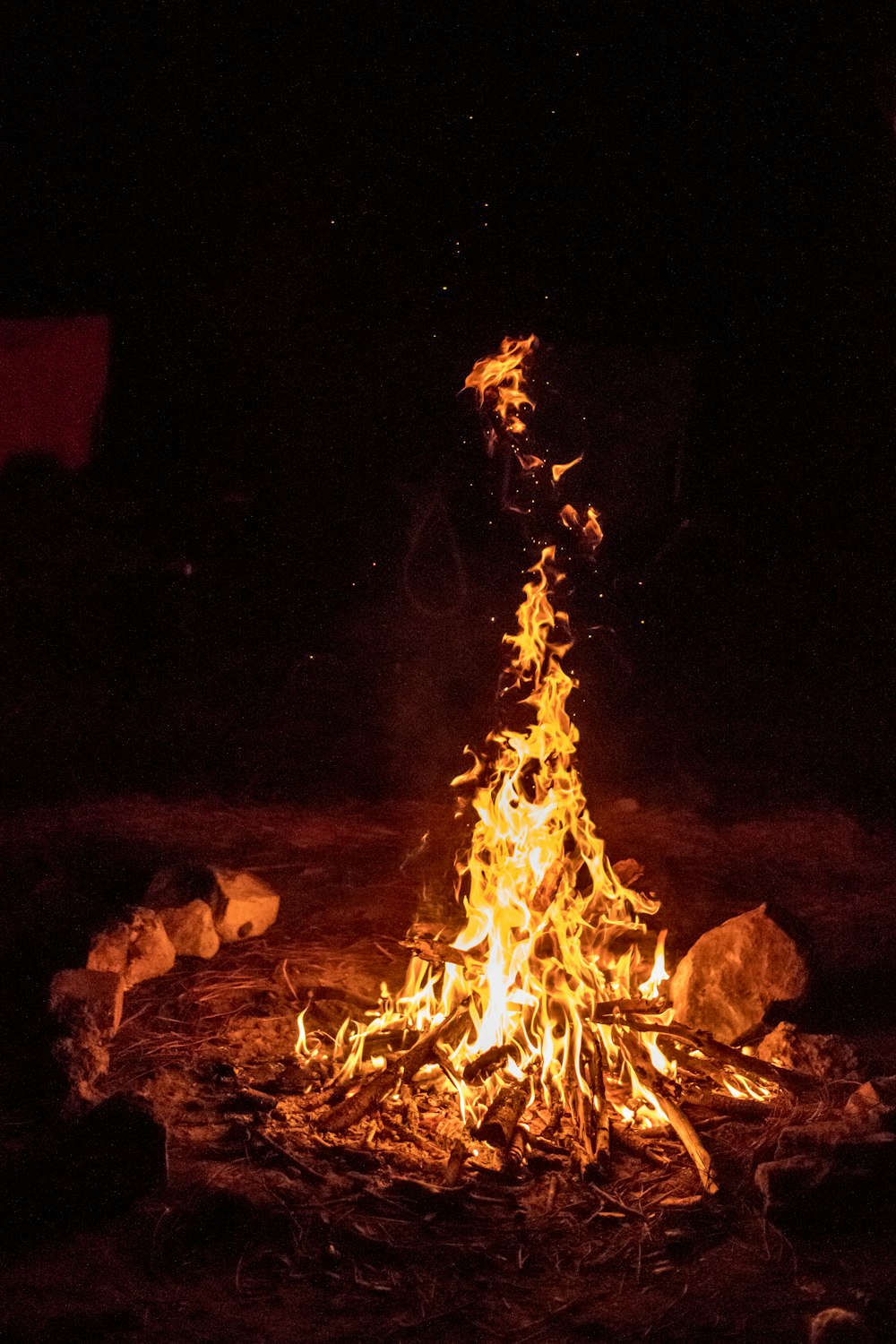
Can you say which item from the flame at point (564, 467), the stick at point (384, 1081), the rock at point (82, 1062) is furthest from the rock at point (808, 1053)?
the flame at point (564, 467)

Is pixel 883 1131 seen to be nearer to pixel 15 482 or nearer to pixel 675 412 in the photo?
pixel 675 412

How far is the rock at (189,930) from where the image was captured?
556 cm

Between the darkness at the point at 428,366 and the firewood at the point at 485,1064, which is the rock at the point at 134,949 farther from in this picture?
the darkness at the point at 428,366

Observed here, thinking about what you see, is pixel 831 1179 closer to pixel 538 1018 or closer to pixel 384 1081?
pixel 538 1018

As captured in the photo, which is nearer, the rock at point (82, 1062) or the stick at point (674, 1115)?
the stick at point (674, 1115)

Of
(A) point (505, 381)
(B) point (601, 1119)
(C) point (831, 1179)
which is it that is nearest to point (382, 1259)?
(B) point (601, 1119)

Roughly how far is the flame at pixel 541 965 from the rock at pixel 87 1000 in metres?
0.76

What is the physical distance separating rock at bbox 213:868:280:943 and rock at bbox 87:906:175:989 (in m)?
0.42

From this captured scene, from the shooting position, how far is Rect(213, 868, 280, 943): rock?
581cm

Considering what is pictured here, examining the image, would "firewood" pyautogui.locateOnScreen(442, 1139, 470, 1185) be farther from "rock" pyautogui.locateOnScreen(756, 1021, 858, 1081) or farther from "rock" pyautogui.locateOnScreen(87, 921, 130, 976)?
"rock" pyautogui.locateOnScreen(87, 921, 130, 976)

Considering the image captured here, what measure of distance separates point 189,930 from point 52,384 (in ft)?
18.3

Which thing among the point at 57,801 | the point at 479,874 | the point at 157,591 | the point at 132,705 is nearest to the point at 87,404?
the point at 157,591

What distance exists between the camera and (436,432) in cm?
995

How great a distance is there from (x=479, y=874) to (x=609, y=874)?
73cm
